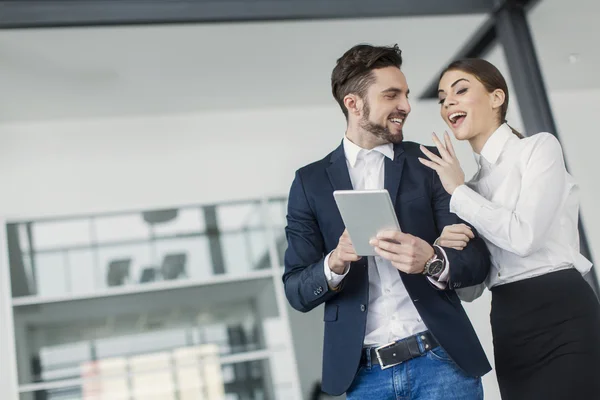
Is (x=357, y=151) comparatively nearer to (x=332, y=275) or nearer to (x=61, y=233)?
(x=332, y=275)

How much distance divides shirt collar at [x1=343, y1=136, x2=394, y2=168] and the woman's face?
235mm

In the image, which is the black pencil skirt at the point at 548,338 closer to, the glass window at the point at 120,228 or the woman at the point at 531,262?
the woman at the point at 531,262

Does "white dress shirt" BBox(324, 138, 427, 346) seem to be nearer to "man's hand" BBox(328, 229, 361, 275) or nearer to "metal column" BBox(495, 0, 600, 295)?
"man's hand" BBox(328, 229, 361, 275)

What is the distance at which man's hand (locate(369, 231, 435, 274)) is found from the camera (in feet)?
5.99

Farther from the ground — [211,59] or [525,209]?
[211,59]

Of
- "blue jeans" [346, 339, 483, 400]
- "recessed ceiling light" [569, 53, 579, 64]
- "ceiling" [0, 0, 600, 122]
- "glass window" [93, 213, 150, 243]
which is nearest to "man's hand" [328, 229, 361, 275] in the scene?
"blue jeans" [346, 339, 483, 400]

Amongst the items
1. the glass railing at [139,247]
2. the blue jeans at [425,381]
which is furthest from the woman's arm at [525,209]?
the glass railing at [139,247]

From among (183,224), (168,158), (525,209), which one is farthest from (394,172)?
(168,158)

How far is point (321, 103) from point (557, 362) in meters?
5.50

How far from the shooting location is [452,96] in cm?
230

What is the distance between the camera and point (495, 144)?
2.22 m

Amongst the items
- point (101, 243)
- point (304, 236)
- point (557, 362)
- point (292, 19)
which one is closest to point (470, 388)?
point (557, 362)

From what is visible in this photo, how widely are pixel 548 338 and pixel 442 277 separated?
1.22ft

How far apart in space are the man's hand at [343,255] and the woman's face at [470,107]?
62cm
